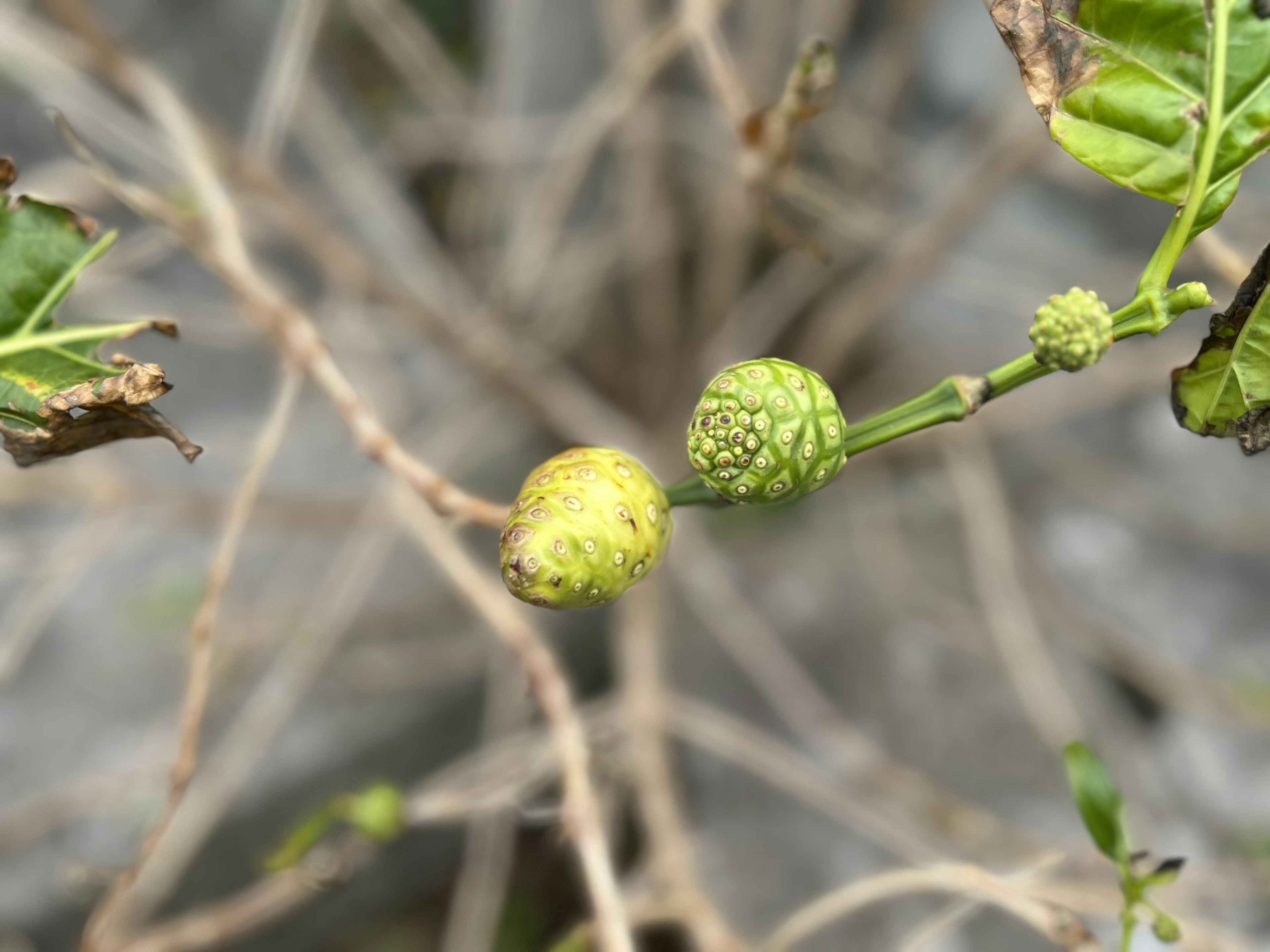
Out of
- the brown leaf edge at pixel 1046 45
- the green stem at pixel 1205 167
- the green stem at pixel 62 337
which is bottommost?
the green stem at pixel 1205 167

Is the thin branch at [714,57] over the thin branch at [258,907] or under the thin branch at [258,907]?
over

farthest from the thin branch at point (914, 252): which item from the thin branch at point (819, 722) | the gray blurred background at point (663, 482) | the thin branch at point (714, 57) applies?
the thin branch at point (714, 57)

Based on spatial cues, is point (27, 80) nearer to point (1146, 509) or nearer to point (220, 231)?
point (220, 231)

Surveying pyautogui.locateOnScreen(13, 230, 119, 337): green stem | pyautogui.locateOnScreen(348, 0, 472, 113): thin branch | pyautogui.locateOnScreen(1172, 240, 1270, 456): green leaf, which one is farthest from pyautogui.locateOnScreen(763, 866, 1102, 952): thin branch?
pyautogui.locateOnScreen(348, 0, 472, 113): thin branch

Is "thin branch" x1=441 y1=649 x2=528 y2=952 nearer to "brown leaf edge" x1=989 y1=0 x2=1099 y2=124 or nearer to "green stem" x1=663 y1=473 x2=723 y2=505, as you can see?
"green stem" x1=663 y1=473 x2=723 y2=505

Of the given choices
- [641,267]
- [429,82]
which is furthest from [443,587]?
[429,82]

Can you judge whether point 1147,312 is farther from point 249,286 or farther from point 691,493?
point 249,286

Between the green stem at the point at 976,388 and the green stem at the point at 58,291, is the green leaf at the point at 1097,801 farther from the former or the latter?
the green stem at the point at 58,291
